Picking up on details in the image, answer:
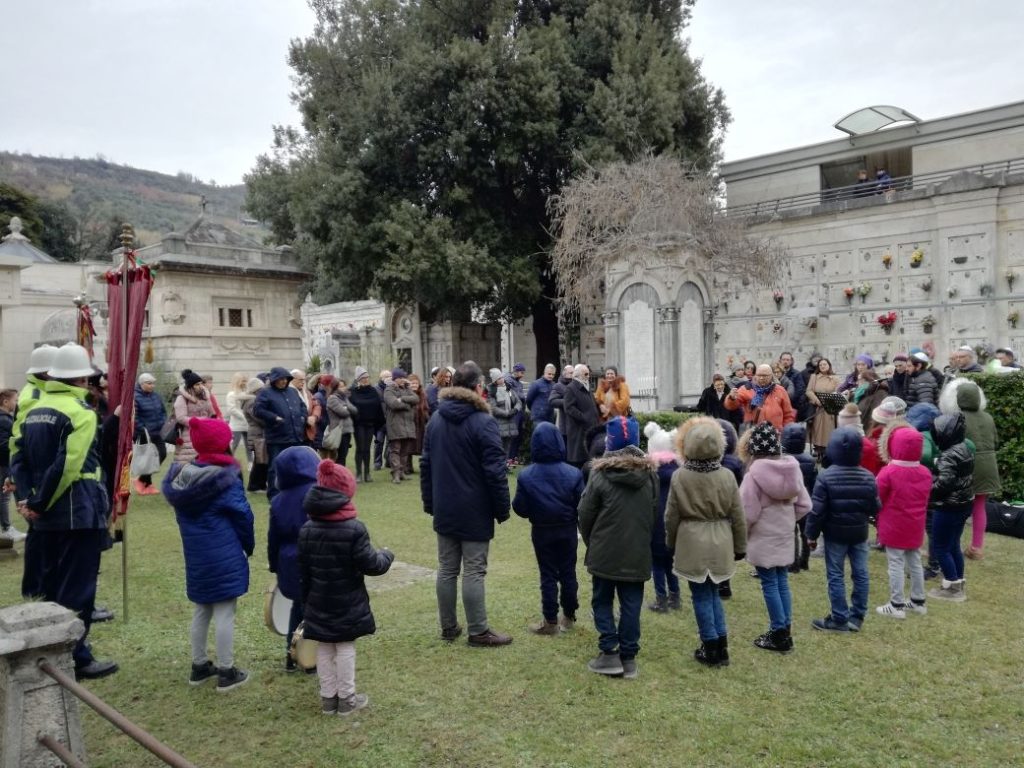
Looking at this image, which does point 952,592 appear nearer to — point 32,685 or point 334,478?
point 334,478

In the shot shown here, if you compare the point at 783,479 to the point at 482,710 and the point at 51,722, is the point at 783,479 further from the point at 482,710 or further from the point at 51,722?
the point at 51,722

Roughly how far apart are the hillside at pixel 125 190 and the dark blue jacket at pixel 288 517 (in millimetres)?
73470

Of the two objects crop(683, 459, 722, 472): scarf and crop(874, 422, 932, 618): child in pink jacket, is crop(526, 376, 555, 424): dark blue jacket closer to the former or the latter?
crop(874, 422, 932, 618): child in pink jacket

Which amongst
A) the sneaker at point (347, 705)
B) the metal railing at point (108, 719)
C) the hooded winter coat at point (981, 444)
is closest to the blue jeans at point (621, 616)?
the sneaker at point (347, 705)

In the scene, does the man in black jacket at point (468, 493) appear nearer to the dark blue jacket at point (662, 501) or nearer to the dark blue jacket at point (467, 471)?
the dark blue jacket at point (467, 471)

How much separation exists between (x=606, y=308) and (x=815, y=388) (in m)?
4.03

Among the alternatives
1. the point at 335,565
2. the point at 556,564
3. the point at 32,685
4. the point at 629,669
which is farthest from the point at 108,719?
the point at 556,564

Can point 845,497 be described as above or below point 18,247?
below

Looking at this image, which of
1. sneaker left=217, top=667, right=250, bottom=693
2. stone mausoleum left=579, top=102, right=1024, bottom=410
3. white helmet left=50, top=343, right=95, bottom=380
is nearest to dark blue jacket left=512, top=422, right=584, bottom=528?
sneaker left=217, top=667, right=250, bottom=693

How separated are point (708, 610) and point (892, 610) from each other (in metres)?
2.02

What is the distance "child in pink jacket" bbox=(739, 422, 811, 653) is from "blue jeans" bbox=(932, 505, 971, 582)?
5.85 feet

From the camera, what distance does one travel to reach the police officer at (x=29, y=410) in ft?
16.2

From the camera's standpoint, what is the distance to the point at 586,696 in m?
4.53

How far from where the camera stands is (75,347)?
501 centimetres
